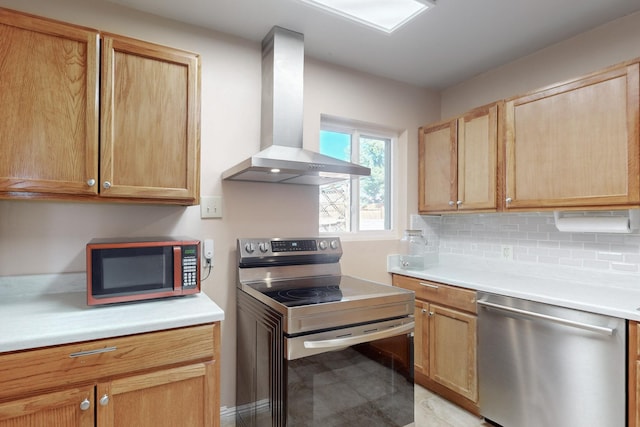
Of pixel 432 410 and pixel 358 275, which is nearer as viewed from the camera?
pixel 432 410

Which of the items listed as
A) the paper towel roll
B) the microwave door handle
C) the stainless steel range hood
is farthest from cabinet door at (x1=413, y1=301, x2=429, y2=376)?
the microwave door handle

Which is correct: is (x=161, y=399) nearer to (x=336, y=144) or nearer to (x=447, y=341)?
(x=447, y=341)

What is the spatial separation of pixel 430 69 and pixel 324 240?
1.62 metres

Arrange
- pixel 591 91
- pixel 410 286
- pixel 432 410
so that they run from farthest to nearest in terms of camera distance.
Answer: pixel 410 286 < pixel 432 410 < pixel 591 91

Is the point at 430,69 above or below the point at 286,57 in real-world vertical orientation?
above

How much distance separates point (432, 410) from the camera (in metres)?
2.21

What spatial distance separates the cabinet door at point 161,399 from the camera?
1.25 meters

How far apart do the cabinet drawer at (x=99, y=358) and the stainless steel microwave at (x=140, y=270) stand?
0.31m

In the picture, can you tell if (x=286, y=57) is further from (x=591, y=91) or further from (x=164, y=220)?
(x=591, y=91)

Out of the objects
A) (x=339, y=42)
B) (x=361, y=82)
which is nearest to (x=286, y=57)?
(x=339, y=42)

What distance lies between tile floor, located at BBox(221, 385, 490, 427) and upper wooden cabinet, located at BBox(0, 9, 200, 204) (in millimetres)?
1554

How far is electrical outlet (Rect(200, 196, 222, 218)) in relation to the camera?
2043mm

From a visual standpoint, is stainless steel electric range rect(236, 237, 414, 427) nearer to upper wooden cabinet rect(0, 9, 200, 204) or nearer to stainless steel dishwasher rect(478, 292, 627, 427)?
stainless steel dishwasher rect(478, 292, 627, 427)

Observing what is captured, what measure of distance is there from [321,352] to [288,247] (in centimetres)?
82
